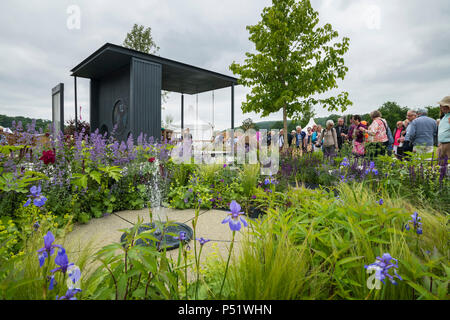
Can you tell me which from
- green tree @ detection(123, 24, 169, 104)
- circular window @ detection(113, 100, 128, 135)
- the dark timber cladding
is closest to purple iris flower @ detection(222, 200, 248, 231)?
the dark timber cladding

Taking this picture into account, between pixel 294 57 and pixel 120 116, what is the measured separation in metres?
8.13

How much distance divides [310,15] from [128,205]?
38.2 ft

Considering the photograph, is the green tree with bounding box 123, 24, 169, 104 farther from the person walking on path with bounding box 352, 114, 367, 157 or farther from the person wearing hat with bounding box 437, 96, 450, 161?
the person wearing hat with bounding box 437, 96, 450, 161

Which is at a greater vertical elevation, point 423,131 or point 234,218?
point 423,131

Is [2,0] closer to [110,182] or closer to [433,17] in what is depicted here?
[110,182]

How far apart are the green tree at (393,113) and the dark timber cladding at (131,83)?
173 ft

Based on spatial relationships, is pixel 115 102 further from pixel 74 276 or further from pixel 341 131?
pixel 74 276

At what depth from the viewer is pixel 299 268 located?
1.00m

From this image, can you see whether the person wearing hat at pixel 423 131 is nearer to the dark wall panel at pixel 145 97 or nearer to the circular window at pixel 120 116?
the dark wall panel at pixel 145 97

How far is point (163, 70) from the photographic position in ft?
32.8

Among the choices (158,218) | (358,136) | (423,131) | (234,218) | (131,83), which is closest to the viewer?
(234,218)

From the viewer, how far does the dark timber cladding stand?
27.9 ft

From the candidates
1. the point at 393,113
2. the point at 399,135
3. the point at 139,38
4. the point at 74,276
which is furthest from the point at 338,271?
the point at 393,113
